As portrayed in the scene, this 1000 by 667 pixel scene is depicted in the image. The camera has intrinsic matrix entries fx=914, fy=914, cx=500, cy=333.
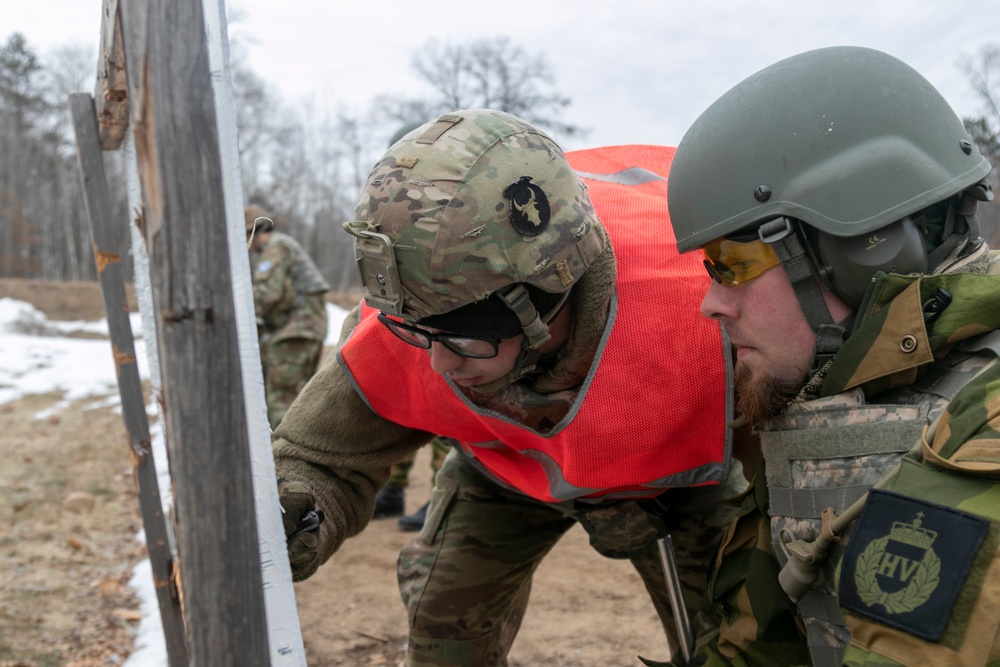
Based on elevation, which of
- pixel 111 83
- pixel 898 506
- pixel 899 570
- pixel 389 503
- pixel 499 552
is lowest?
pixel 389 503

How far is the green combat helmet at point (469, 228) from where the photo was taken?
242 cm

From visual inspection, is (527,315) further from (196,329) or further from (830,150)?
(196,329)

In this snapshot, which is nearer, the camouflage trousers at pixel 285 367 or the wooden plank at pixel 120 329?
the wooden plank at pixel 120 329

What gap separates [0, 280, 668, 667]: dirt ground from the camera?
4.85 meters

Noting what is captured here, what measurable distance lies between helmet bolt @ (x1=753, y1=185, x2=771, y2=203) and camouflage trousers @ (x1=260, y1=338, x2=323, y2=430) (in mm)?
6088

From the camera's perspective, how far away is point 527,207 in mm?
2490

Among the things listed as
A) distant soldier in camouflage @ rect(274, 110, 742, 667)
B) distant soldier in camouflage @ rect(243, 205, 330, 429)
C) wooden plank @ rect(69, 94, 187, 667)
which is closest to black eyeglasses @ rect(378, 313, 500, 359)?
distant soldier in camouflage @ rect(274, 110, 742, 667)

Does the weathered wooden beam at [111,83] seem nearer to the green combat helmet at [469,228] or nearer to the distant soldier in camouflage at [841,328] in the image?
the green combat helmet at [469,228]

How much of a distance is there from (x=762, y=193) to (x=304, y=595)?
446cm

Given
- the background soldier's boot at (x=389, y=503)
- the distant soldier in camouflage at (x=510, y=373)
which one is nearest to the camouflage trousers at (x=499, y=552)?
the distant soldier in camouflage at (x=510, y=373)

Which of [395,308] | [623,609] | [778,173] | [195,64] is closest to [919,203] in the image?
[778,173]

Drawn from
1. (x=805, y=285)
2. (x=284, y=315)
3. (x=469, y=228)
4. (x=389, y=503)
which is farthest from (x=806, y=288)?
(x=284, y=315)

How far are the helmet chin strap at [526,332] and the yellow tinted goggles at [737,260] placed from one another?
462 millimetres

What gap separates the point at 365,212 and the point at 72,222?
49908 millimetres
